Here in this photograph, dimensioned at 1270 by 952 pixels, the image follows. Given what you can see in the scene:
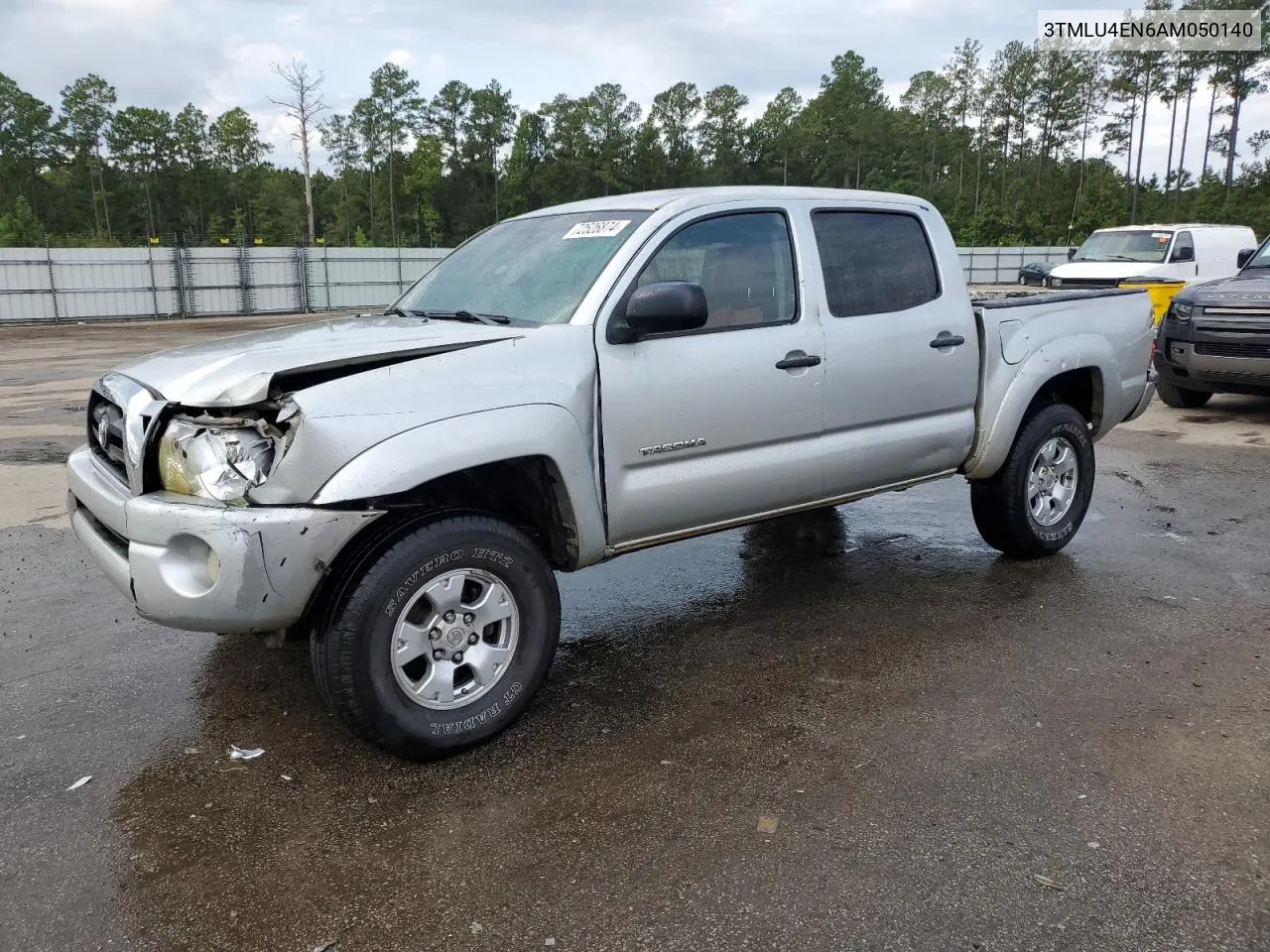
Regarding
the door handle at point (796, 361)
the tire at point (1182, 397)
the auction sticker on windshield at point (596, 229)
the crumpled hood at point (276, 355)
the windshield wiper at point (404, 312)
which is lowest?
the tire at point (1182, 397)

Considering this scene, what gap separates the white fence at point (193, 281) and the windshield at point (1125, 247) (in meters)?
13.2

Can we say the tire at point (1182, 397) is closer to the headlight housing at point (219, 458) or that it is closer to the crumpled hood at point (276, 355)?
the crumpled hood at point (276, 355)

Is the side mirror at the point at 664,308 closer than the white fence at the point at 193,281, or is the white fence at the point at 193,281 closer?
the side mirror at the point at 664,308

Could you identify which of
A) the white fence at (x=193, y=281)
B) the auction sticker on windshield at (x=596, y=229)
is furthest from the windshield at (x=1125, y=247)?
the auction sticker on windshield at (x=596, y=229)

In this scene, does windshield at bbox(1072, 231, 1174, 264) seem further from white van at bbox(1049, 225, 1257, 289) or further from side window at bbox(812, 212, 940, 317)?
side window at bbox(812, 212, 940, 317)

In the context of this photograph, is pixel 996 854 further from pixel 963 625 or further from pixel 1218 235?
pixel 1218 235

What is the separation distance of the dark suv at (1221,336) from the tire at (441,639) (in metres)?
8.51

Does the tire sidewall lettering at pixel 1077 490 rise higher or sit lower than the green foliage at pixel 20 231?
lower

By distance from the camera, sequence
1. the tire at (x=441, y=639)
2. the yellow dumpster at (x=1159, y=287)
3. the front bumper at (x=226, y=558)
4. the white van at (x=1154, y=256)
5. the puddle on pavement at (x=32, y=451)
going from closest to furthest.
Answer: the front bumper at (x=226, y=558)
the tire at (x=441, y=639)
the puddle on pavement at (x=32, y=451)
the yellow dumpster at (x=1159, y=287)
the white van at (x=1154, y=256)

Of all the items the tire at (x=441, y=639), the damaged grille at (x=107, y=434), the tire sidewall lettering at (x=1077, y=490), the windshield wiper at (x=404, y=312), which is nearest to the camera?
the tire at (x=441, y=639)

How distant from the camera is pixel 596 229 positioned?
4.08 meters

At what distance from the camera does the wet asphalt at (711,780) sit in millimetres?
2582

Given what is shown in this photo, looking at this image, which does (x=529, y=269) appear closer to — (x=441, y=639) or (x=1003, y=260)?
(x=441, y=639)

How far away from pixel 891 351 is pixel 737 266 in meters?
0.86
